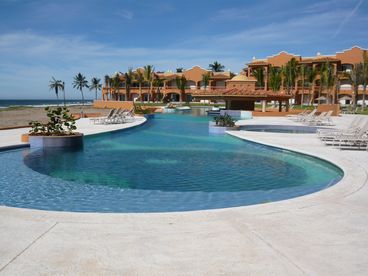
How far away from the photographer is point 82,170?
32.2 ft

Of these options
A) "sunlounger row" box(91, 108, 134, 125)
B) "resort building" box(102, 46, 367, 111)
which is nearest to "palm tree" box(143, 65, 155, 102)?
"resort building" box(102, 46, 367, 111)

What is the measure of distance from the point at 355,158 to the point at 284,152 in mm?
2767

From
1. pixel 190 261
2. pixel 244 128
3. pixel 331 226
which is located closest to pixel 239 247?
pixel 190 261

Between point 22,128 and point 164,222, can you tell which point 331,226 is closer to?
point 164,222

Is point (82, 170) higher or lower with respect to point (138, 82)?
lower

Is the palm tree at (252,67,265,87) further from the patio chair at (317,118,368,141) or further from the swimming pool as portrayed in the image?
A: the patio chair at (317,118,368,141)

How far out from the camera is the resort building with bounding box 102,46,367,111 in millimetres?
44688

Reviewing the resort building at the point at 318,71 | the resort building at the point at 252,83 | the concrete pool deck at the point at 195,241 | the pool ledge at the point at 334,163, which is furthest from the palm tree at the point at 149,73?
the concrete pool deck at the point at 195,241

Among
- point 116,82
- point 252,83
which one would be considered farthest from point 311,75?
point 116,82

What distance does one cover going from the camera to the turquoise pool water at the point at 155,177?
683 cm

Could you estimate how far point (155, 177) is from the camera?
29.5 feet

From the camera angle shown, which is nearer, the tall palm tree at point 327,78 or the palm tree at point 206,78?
the tall palm tree at point 327,78

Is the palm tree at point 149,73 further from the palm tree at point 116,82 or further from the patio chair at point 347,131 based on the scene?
the patio chair at point 347,131

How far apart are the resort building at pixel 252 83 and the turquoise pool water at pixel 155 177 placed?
2162 centimetres
